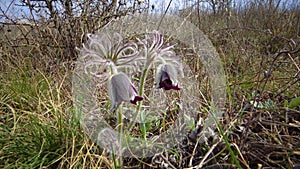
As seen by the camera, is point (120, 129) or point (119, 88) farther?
point (120, 129)

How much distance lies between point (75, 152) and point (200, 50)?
1517 millimetres

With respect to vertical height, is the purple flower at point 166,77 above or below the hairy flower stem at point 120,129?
above

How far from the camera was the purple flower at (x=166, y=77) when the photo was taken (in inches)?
36.1

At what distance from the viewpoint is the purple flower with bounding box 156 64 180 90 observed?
0.92 meters

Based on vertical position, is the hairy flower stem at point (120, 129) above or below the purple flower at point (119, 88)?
below

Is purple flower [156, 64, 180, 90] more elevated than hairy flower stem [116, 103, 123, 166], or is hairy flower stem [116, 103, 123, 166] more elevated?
purple flower [156, 64, 180, 90]

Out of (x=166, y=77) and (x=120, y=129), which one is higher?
(x=166, y=77)

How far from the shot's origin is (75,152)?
1140 millimetres

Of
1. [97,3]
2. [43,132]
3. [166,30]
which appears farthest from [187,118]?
[97,3]

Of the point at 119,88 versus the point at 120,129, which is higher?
the point at 119,88

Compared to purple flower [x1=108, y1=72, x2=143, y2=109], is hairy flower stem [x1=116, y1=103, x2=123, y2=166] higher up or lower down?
lower down

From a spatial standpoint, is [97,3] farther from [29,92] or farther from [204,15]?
[204,15]

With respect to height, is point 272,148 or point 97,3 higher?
point 97,3

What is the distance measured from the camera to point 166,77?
0.91m
